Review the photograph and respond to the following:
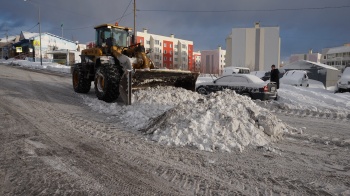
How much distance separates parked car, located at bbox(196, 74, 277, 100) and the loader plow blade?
2.21 m

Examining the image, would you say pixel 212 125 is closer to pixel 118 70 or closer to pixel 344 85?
pixel 118 70

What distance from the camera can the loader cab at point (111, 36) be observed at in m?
9.92

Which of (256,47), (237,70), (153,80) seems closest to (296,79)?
(237,70)

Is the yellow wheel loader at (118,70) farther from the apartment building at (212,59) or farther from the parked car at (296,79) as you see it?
the apartment building at (212,59)

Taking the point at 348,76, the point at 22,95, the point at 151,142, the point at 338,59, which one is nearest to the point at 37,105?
the point at 22,95

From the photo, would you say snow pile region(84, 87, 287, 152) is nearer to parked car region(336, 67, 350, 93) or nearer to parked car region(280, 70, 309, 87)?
parked car region(336, 67, 350, 93)

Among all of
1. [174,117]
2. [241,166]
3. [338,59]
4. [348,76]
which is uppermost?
[338,59]

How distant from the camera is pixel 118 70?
8883 mm

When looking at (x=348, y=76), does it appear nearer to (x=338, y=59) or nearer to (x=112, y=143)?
(x=112, y=143)

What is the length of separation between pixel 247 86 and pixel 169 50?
64370 millimetres

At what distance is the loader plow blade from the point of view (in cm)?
768

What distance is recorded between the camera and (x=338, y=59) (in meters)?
71.7

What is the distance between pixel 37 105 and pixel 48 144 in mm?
3958

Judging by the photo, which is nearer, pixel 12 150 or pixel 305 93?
pixel 12 150
